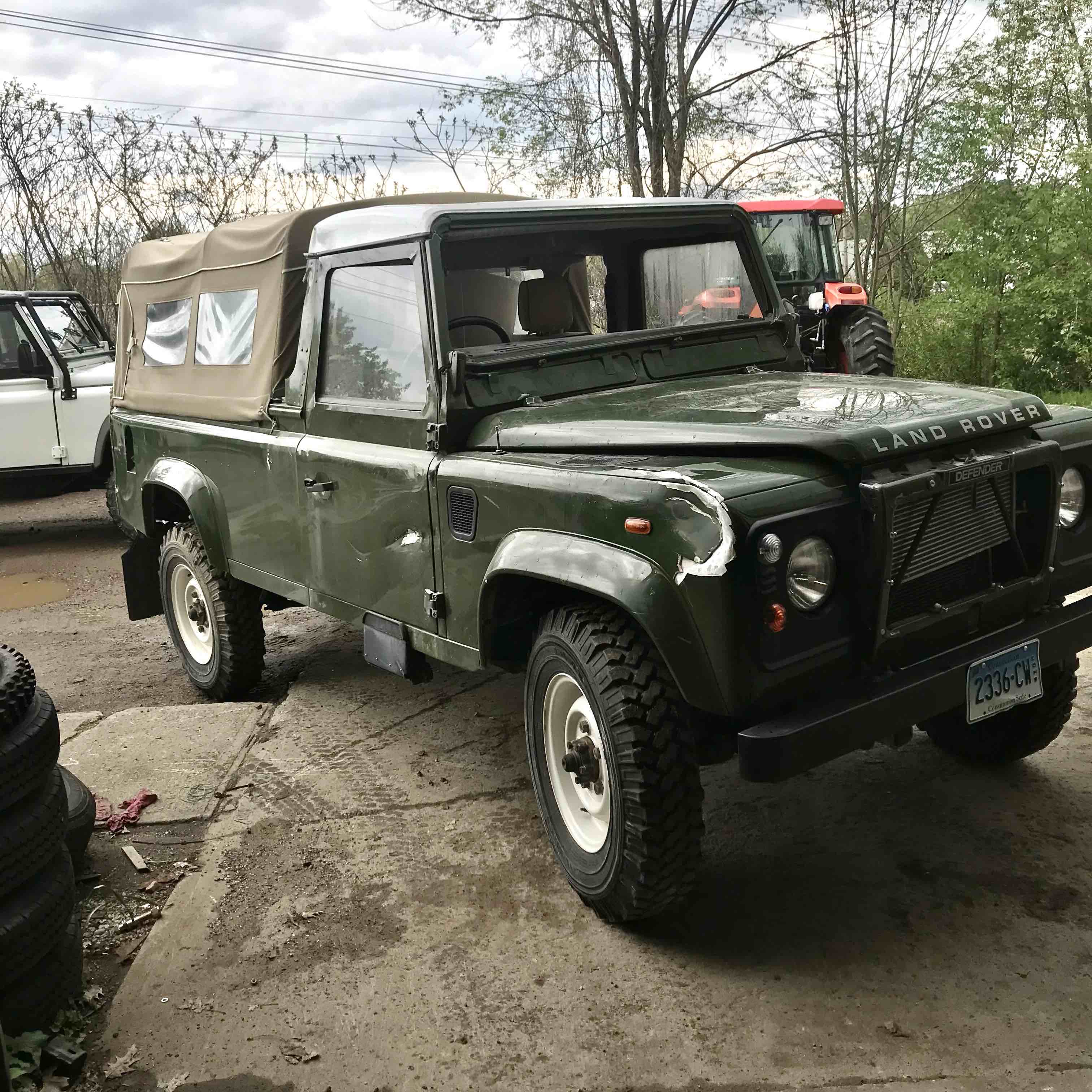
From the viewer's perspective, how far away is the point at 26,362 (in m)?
9.30

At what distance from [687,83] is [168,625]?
945 centimetres

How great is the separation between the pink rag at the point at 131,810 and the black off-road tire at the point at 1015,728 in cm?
270

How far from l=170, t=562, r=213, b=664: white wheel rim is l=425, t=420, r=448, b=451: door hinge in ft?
7.37

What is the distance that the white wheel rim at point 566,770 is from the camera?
309 cm

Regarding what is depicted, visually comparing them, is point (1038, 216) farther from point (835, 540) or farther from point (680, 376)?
point (835, 540)

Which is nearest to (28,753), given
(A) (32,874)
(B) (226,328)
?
(A) (32,874)

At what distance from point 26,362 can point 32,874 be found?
25.4 feet

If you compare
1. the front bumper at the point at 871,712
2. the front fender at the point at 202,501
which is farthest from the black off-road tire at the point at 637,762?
the front fender at the point at 202,501

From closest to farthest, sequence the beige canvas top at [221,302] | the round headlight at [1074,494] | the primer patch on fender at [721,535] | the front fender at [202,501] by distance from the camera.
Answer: the primer patch on fender at [721,535] → the round headlight at [1074,494] → the beige canvas top at [221,302] → the front fender at [202,501]

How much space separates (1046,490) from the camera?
9.75 feet

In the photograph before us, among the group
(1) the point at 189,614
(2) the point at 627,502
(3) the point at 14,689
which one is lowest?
(1) the point at 189,614

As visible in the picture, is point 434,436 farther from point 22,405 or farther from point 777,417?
point 22,405

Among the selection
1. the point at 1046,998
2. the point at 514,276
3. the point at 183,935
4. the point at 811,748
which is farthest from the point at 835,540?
the point at 183,935

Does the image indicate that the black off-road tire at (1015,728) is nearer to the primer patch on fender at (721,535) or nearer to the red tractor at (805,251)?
the primer patch on fender at (721,535)
